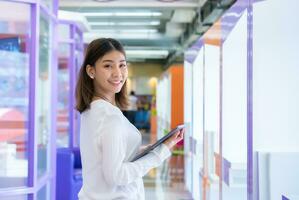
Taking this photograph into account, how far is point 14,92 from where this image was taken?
3578mm

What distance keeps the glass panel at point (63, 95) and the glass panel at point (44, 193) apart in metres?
2.57

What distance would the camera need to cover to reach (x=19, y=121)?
3615mm

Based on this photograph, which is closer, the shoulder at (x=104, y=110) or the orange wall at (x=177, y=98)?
the shoulder at (x=104, y=110)

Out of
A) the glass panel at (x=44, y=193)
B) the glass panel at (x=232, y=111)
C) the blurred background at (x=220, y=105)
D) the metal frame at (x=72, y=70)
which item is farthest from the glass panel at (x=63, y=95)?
the glass panel at (x=232, y=111)

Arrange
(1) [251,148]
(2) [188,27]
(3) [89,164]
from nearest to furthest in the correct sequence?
(3) [89,164] < (1) [251,148] < (2) [188,27]

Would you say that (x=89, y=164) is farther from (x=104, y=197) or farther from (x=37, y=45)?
(x=37, y=45)

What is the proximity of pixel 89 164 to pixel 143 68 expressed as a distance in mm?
22856

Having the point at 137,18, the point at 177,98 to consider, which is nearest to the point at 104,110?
the point at 177,98

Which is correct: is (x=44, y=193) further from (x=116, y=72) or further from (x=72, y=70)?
(x=72, y=70)

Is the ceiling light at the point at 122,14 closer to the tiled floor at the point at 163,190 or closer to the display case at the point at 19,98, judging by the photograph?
the tiled floor at the point at 163,190

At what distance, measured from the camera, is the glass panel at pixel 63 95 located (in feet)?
21.7

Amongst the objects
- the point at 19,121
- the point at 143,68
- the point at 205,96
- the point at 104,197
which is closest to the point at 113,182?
the point at 104,197

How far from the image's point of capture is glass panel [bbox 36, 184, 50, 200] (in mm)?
3843

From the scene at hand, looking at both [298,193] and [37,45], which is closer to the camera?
[298,193]
